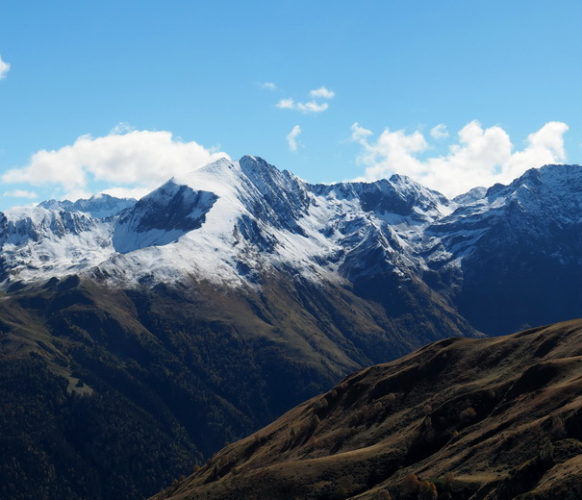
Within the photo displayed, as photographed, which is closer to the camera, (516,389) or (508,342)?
(516,389)

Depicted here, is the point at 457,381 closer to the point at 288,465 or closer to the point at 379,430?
the point at 379,430

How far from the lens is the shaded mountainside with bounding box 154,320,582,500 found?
115188mm

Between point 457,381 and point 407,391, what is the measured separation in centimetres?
1457

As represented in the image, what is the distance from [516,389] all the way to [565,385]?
590 inches

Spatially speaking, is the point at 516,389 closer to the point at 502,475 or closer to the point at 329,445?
the point at 502,475

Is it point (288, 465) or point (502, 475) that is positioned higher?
point (288, 465)

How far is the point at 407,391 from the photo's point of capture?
7805 inches

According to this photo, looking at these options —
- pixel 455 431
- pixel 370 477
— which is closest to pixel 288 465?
pixel 370 477

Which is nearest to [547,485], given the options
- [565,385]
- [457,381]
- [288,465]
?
[565,385]

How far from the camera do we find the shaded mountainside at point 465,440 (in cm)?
11519

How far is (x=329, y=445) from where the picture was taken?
18700 centimetres

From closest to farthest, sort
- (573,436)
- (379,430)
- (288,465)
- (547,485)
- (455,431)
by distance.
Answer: (547,485)
(573,436)
(455,431)
(288,465)
(379,430)

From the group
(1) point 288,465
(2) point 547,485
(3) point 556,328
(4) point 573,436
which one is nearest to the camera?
(2) point 547,485

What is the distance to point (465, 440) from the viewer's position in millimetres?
142250
